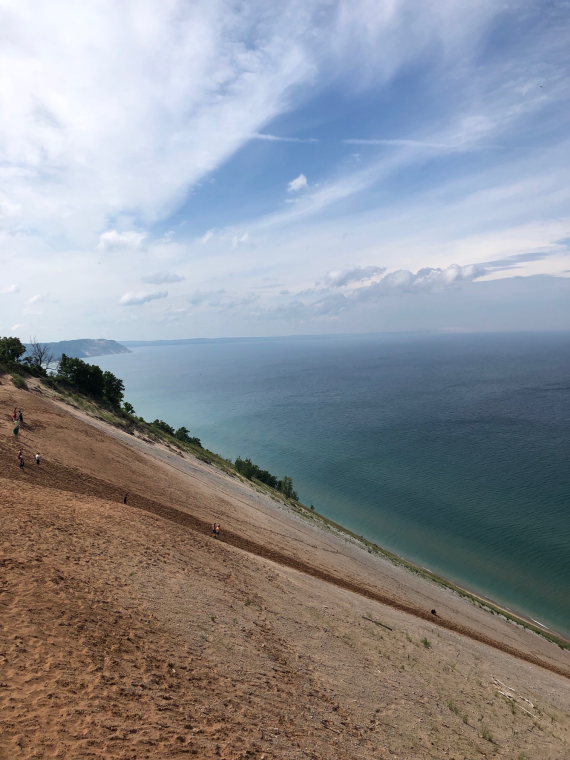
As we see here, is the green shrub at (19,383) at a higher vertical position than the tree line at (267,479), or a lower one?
higher

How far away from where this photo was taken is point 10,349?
53.6m

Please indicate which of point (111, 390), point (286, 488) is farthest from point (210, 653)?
point (286, 488)

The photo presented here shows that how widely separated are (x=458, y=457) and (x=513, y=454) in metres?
12.7

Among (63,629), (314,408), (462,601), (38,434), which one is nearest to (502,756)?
(63,629)

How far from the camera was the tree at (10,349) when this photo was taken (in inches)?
2050

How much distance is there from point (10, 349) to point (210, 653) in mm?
Answer: 55059

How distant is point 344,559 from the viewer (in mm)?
35219

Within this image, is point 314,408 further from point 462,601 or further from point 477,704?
point 477,704

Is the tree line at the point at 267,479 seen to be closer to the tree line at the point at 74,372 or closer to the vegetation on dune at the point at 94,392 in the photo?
the vegetation on dune at the point at 94,392

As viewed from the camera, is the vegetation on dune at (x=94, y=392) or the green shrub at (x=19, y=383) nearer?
the green shrub at (x=19, y=383)

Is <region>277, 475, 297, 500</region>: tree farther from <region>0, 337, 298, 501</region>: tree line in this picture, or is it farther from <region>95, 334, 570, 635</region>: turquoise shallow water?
<region>0, 337, 298, 501</region>: tree line

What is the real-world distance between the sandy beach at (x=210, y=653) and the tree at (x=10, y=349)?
29138 millimetres

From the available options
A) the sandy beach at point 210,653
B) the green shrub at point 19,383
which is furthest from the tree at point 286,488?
the green shrub at point 19,383

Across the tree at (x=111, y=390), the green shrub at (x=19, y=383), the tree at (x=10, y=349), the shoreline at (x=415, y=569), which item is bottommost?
the shoreline at (x=415, y=569)
